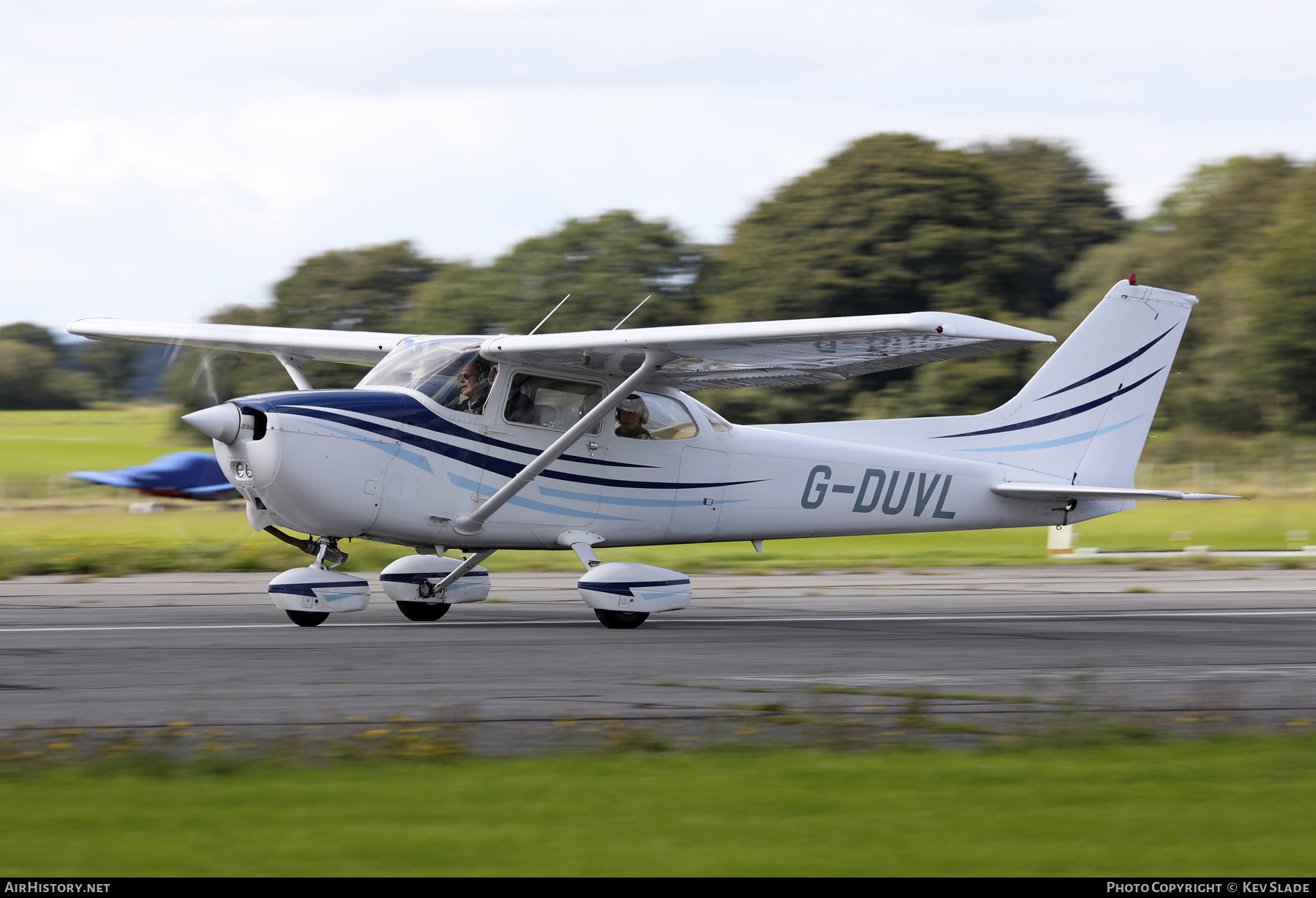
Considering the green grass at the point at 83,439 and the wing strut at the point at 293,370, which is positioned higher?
the wing strut at the point at 293,370

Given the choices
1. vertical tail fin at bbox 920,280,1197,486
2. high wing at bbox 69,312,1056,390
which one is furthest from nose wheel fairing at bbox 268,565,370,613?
vertical tail fin at bbox 920,280,1197,486

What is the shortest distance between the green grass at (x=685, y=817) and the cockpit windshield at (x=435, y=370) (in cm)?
638

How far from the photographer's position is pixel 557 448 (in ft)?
39.1

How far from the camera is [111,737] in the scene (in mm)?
6418

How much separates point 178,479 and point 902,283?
2364 cm

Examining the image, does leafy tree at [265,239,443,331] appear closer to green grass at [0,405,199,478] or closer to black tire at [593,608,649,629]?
green grass at [0,405,199,478]

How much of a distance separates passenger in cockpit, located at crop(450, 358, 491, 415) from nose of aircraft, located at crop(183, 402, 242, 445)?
1924 millimetres

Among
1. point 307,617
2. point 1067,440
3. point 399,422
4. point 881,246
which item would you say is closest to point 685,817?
point 399,422

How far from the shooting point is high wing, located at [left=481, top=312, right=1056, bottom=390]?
10.1m

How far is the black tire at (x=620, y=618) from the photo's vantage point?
477 inches

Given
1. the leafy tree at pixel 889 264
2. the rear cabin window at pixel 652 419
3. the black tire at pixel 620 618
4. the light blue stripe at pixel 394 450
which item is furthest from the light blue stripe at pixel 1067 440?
the leafy tree at pixel 889 264

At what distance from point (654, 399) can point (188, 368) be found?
4.47m

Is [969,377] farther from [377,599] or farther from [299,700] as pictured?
[299,700]

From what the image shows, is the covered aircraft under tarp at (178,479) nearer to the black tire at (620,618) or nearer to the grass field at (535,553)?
the grass field at (535,553)
